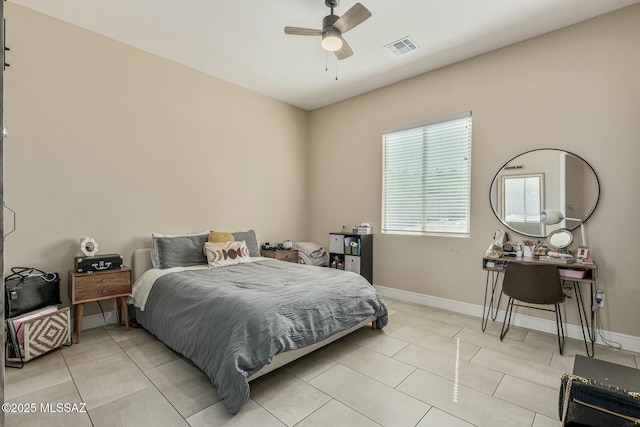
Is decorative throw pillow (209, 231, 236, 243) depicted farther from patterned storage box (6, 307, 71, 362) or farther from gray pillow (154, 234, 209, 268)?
patterned storage box (6, 307, 71, 362)

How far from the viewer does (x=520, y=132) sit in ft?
10.7

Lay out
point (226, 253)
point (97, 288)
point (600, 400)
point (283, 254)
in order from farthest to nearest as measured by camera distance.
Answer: point (283, 254), point (226, 253), point (97, 288), point (600, 400)

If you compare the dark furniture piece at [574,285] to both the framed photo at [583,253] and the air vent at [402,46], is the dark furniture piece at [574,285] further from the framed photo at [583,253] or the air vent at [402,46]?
the air vent at [402,46]

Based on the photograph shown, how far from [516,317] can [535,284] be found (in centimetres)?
77

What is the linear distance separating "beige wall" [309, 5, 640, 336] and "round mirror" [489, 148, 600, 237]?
82 mm

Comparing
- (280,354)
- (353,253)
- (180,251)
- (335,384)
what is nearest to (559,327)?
(335,384)

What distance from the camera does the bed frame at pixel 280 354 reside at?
6.98 feet

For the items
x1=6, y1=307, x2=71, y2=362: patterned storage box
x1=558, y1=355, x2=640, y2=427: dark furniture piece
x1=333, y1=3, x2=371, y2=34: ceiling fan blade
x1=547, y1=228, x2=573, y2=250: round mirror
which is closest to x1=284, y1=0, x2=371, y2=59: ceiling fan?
x1=333, y1=3, x2=371, y2=34: ceiling fan blade

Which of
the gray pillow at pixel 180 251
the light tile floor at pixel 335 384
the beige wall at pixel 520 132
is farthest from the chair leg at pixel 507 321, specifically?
the gray pillow at pixel 180 251

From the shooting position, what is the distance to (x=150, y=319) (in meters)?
2.90

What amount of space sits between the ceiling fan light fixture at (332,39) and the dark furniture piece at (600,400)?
107 inches

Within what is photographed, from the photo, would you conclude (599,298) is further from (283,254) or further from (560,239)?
(283,254)

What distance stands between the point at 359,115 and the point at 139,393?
432 cm

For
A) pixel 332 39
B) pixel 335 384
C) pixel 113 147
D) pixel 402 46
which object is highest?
pixel 402 46
